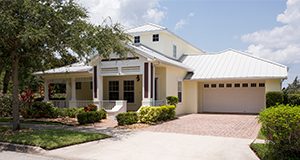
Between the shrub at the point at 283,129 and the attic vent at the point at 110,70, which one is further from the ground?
the attic vent at the point at 110,70

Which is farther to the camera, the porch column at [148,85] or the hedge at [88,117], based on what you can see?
the porch column at [148,85]

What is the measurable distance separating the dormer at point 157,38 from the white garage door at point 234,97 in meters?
4.37

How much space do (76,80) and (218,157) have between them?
57.0ft

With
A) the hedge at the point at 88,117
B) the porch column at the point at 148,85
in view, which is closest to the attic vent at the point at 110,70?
the porch column at the point at 148,85

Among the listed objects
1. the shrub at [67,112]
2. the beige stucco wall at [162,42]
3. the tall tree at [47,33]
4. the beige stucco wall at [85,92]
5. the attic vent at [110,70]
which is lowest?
the shrub at [67,112]

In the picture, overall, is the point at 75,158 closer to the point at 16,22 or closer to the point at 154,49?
the point at 16,22

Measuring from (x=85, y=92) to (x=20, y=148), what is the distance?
15447mm

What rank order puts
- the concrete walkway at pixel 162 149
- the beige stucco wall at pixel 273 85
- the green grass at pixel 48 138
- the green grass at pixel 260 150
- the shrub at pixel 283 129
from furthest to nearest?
the beige stucco wall at pixel 273 85 < the green grass at pixel 48 138 < the concrete walkway at pixel 162 149 < the green grass at pixel 260 150 < the shrub at pixel 283 129

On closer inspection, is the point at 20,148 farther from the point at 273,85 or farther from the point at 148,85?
the point at 273,85

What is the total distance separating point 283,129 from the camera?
25.2ft

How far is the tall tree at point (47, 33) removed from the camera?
12.0 meters

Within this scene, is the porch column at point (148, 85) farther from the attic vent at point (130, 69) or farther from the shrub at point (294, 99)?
the shrub at point (294, 99)

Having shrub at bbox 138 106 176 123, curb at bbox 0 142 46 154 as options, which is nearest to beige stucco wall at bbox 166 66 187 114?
shrub at bbox 138 106 176 123

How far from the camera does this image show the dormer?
24.9 metres
